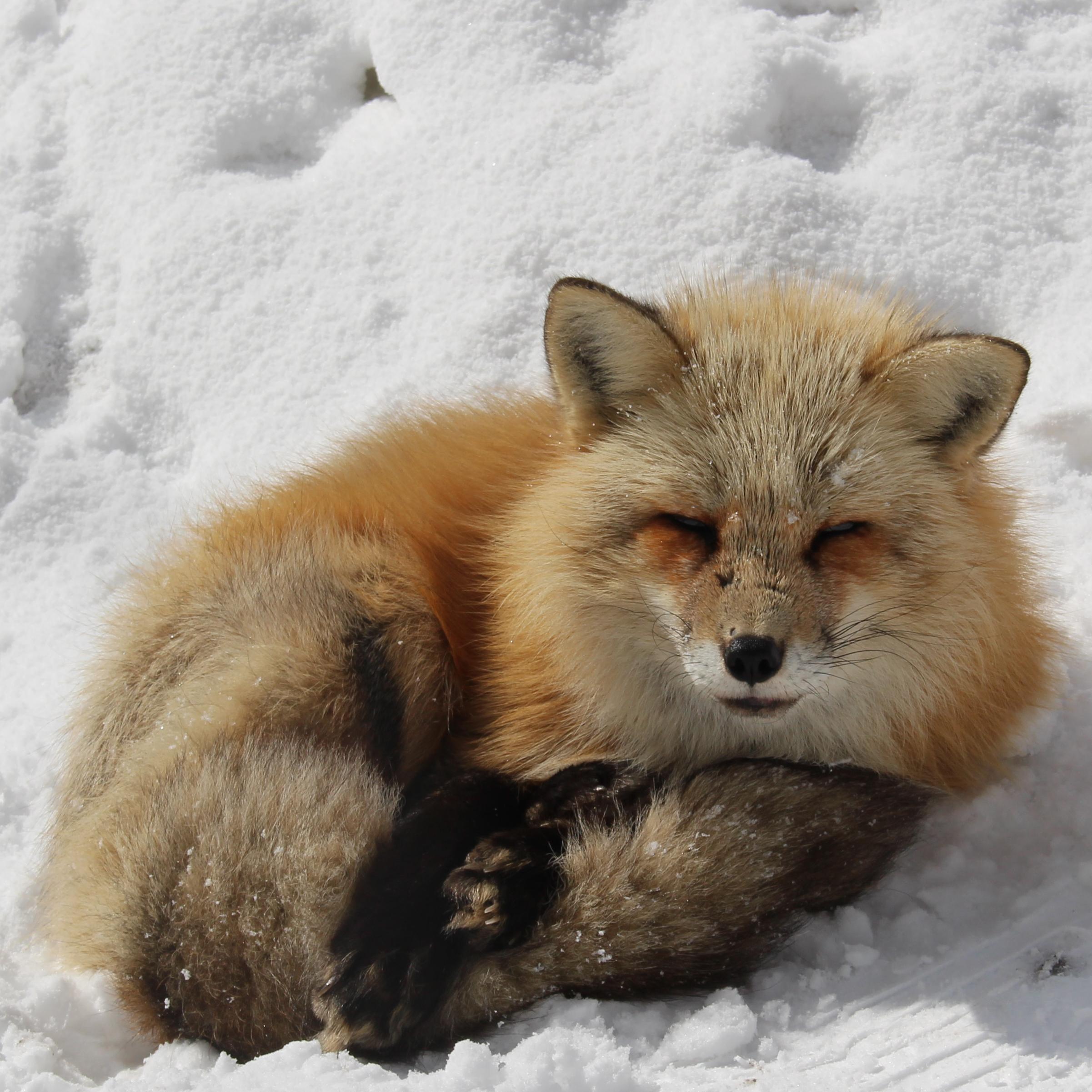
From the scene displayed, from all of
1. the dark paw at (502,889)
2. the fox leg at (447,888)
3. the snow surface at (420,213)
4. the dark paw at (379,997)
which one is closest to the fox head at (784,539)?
the fox leg at (447,888)

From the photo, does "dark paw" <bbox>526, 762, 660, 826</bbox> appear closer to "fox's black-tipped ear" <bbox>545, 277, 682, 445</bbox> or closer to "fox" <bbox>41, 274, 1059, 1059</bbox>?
"fox" <bbox>41, 274, 1059, 1059</bbox>

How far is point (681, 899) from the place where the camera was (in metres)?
2.00

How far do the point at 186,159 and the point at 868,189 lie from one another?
218 cm

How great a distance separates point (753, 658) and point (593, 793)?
21.7 inches

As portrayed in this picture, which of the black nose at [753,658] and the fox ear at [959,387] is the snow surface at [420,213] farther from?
the black nose at [753,658]

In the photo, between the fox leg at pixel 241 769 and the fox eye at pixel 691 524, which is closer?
the fox leg at pixel 241 769

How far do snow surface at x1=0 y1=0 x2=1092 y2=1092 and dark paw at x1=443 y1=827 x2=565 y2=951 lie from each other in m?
1.04

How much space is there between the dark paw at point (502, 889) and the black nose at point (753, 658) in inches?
20.6

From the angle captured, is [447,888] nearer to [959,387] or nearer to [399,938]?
[399,938]

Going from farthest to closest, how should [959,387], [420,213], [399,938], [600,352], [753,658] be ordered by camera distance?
[420,213]
[600,352]
[959,387]
[399,938]
[753,658]

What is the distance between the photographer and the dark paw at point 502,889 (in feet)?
6.81

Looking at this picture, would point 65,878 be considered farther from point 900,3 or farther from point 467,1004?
point 900,3

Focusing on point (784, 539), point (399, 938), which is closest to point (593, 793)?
point (399, 938)

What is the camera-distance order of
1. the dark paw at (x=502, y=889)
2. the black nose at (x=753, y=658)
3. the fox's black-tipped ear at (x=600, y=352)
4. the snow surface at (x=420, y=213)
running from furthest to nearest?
1. the snow surface at (x=420, y=213)
2. the fox's black-tipped ear at (x=600, y=352)
3. the dark paw at (x=502, y=889)
4. the black nose at (x=753, y=658)
